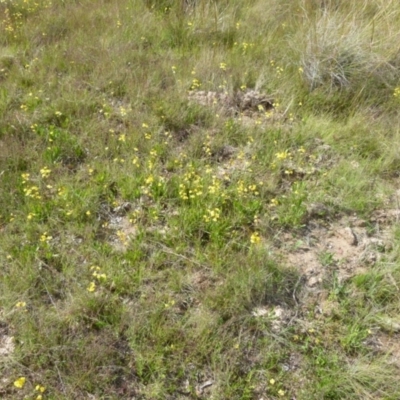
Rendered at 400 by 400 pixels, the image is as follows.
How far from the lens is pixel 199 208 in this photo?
3.24m

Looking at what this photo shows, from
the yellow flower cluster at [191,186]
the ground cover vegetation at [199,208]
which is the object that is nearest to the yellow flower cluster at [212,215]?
the ground cover vegetation at [199,208]

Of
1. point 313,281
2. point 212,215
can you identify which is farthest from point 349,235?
point 212,215

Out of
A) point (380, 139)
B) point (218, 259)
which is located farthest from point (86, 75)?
point (380, 139)

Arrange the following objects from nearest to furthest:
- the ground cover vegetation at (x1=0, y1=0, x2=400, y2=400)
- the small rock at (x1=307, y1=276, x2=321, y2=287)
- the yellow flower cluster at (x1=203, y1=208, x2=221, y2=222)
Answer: the ground cover vegetation at (x1=0, y1=0, x2=400, y2=400) → the small rock at (x1=307, y1=276, x2=321, y2=287) → the yellow flower cluster at (x1=203, y1=208, x2=221, y2=222)

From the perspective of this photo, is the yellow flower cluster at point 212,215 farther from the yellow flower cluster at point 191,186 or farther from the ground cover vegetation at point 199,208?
the yellow flower cluster at point 191,186

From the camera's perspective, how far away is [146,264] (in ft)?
9.52

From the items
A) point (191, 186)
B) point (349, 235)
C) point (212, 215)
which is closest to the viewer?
point (212, 215)

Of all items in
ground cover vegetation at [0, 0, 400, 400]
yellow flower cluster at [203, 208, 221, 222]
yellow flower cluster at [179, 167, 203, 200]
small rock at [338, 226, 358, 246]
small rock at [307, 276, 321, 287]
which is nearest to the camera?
ground cover vegetation at [0, 0, 400, 400]

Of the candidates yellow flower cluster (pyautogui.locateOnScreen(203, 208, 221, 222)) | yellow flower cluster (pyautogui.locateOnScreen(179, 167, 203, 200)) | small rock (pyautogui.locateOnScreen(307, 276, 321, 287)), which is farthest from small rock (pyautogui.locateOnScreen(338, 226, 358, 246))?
yellow flower cluster (pyautogui.locateOnScreen(179, 167, 203, 200))

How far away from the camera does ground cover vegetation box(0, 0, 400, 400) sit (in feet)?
7.97

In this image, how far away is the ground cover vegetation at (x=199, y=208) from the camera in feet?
7.97

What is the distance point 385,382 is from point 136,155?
8.34 feet

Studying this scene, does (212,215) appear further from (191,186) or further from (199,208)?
(191,186)

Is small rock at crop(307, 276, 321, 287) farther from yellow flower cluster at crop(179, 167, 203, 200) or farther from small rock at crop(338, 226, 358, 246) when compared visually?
yellow flower cluster at crop(179, 167, 203, 200)
